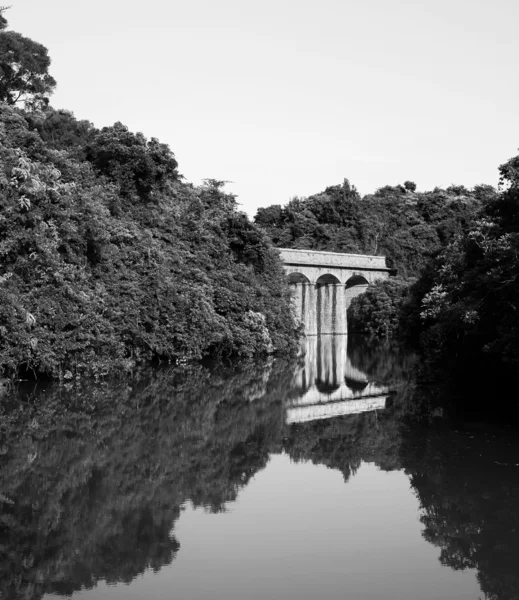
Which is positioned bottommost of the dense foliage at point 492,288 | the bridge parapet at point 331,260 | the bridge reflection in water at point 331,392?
the bridge reflection in water at point 331,392

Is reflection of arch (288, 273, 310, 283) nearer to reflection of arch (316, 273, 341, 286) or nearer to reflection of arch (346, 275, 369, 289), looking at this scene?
reflection of arch (316, 273, 341, 286)

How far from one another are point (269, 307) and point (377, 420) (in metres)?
19.0

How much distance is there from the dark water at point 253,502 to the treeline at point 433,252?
10.1ft

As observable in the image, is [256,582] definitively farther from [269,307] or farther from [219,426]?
[269,307]

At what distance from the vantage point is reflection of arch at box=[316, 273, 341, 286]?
56.7 m

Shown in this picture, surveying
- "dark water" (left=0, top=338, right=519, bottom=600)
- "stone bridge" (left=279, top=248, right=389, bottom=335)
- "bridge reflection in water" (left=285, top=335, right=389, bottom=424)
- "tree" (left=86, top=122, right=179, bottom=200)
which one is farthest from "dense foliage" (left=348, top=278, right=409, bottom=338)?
"dark water" (left=0, top=338, right=519, bottom=600)

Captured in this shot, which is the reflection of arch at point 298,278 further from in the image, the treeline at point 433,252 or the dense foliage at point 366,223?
the dense foliage at point 366,223

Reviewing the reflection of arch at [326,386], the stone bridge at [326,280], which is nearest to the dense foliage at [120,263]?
the reflection of arch at [326,386]

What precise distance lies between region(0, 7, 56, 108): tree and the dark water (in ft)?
84.0

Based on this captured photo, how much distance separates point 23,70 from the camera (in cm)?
3903

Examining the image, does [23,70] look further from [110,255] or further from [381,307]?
[381,307]

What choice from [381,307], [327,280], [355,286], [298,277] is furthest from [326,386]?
[355,286]

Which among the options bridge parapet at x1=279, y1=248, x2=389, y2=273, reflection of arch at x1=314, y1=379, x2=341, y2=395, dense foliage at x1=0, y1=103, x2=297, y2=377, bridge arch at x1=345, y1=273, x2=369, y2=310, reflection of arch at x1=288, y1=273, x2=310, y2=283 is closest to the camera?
dense foliage at x1=0, y1=103, x2=297, y2=377

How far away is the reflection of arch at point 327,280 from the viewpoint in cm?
5666
